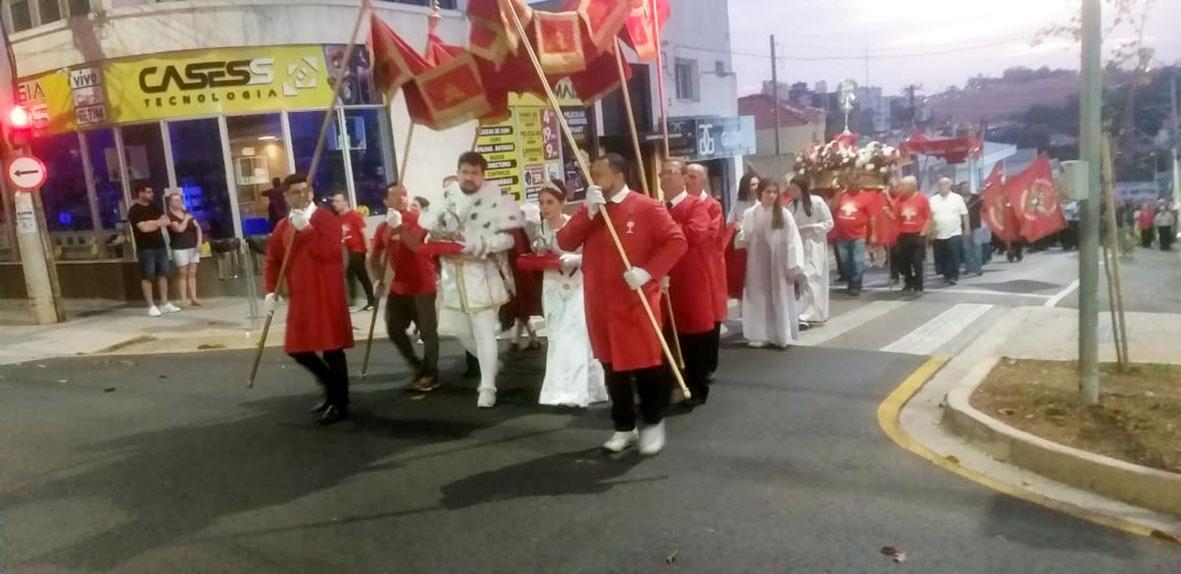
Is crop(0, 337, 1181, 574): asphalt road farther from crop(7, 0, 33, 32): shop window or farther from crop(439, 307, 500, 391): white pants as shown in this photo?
crop(7, 0, 33, 32): shop window

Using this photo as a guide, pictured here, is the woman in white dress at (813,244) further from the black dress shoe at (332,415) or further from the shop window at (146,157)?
the shop window at (146,157)

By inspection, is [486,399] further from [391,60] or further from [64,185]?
[64,185]

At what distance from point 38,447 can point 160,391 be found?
1716mm

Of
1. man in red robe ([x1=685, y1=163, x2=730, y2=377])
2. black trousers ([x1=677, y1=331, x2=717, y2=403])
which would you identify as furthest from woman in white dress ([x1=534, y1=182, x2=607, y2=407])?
man in red robe ([x1=685, y1=163, x2=730, y2=377])

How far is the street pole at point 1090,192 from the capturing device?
548cm

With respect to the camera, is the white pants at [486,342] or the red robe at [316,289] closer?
the red robe at [316,289]

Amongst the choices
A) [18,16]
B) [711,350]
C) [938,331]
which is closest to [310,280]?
[711,350]

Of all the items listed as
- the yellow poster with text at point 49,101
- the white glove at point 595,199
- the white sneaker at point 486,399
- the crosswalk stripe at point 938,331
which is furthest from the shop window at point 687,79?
the white glove at point 595,199

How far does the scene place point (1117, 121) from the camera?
22.7ft

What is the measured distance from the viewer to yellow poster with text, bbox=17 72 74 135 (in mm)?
14719

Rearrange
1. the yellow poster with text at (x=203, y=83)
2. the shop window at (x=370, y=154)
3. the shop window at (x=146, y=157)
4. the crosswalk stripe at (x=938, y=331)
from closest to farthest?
the crosswalk stripe at (x=938, y=331), the yellow poster with text at (x=203, y=83), the shop window at (x=146, y=157), the shop window at (x=370, y=154)

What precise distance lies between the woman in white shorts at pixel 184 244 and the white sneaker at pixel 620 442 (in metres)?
9.85

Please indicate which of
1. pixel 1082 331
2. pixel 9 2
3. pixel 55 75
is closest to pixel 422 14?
pixel 55 75

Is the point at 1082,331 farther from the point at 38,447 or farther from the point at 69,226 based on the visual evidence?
the point at 69,226
